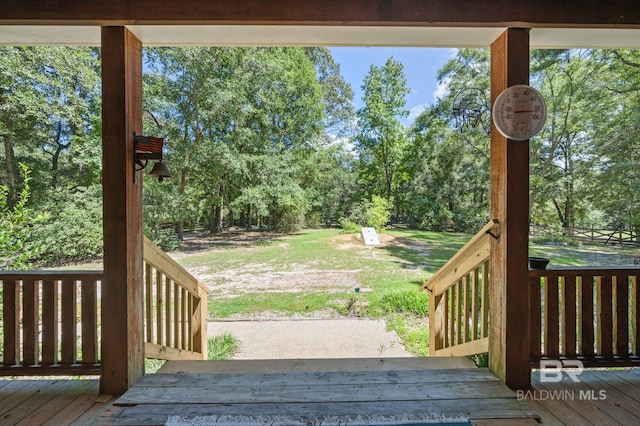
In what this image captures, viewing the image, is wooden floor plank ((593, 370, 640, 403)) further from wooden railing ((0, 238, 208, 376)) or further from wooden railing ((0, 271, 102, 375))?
wooden railing ((0, 271, 102, 375))

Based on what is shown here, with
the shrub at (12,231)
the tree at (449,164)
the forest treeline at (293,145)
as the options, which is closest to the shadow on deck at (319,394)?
the forest treeline at (293,145)

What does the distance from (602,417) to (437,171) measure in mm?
13100

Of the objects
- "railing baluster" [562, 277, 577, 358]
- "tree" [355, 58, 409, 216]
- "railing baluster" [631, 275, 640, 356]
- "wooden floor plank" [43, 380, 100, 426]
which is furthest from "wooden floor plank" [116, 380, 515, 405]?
"tree" [355, 58, 409, 216]

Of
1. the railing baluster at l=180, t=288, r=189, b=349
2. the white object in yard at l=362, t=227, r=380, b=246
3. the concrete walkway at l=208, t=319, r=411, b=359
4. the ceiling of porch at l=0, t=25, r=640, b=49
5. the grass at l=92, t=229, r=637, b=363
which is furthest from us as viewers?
the white object in yard at l=362, t=227, r=380, b=246

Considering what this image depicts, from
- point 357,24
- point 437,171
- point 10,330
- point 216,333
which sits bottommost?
point 216,333

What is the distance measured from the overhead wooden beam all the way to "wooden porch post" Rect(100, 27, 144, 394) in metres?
0.24

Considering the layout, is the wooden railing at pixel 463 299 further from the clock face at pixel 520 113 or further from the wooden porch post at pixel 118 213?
the wooden porch post at pixel 118 213

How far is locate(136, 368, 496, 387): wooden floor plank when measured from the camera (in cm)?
166

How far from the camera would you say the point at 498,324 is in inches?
67.2

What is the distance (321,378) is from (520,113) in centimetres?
200

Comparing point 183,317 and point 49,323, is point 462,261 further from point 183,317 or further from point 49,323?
point 49,323

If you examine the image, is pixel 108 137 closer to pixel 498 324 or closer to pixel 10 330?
pixel 10 330

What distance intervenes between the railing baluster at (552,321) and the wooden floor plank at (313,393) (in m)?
0.50

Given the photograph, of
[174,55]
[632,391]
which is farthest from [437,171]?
[632,391]
